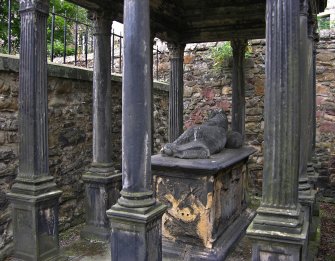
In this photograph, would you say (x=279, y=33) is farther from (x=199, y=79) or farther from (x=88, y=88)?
(x=199, y=79)

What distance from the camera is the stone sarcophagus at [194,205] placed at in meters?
4.15

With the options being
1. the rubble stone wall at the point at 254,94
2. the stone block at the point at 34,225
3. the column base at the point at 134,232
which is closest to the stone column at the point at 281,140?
the column base at the point at 134,232

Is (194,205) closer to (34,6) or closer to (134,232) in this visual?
(134,232)

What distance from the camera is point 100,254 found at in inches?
176

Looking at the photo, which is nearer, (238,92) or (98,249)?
(98,249)

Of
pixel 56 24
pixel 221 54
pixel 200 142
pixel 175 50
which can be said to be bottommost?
pixel 200 142

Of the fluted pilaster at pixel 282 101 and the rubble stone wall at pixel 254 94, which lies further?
the rubble stone wall at pixel 254 94

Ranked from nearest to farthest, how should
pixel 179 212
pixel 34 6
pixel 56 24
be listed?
pixel 34 6 → pixel 179 212 → pixel 56 24

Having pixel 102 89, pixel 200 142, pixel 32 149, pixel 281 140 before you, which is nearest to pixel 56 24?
pixel 102 89

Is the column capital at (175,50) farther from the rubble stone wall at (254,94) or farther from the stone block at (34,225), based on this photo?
the stone block at (34,225)

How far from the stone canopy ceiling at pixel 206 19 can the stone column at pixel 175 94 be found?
26cm

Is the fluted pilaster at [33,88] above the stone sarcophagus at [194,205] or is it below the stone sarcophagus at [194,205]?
above

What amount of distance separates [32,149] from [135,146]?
57.6 inches

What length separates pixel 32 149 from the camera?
401 cm
